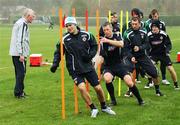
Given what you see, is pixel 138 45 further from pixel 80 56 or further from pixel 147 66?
pixel 80 56

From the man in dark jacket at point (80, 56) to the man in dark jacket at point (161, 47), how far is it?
3.97 metres

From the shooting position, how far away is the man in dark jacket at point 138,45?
1221 centimetres

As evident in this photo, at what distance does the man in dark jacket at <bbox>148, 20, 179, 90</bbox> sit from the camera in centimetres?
1379

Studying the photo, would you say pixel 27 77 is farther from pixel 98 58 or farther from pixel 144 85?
pixel 98 58

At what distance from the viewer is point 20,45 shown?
12461 mm

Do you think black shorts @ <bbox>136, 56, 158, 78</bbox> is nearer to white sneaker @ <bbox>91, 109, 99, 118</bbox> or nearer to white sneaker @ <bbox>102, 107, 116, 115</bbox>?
white sneaker @ <bbox>102, 107, 116, 115</bbox>

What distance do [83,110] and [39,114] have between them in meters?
1.07

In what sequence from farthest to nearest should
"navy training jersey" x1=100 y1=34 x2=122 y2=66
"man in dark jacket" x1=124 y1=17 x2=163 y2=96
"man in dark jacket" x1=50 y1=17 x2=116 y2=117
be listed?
"man in dark jacket" x1=124 y1=17 x2=163 y2=96 < "navy training jersey" x1=100 y1=34 x2=122 y2=66 < "man in dark jacket" x1=50 y1=17 x2=116 y2=117

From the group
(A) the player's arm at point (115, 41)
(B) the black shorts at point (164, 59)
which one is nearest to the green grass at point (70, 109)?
(B) the black shorts at point (164, 59)

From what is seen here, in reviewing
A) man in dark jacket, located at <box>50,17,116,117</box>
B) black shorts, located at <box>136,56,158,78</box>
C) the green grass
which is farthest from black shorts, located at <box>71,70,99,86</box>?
black shorts, located at <box>136,56,158,78</box>

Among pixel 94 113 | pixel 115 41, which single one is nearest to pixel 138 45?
pixel 115 41

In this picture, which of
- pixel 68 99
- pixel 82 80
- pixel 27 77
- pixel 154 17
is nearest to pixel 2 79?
pixel 27 77

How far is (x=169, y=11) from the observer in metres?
88.8

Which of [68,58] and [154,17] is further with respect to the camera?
[154,17]
